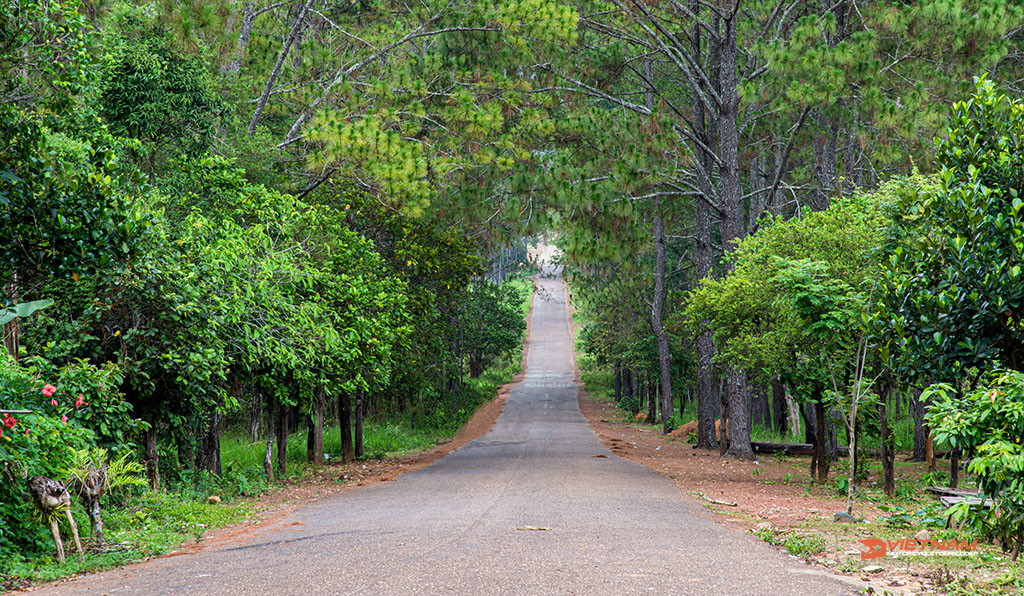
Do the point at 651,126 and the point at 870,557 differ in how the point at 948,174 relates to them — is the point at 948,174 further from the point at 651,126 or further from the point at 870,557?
the point at 651,126

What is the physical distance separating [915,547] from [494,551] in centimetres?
425

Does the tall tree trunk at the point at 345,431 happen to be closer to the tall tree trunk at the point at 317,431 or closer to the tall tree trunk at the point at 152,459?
the tall tree trunk at the point at 317,431

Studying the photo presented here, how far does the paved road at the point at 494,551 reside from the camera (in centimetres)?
652

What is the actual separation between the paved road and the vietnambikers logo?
3.09 ft

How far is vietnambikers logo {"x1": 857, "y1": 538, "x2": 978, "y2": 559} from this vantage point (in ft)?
26.3

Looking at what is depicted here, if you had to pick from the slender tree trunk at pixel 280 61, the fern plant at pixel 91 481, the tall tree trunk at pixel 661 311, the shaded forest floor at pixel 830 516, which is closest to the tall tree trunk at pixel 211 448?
the slender tree trunk at pixel 280 61

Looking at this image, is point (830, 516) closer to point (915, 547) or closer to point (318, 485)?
point (915, 547)

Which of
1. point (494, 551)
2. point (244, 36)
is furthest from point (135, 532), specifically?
point (244, 36)

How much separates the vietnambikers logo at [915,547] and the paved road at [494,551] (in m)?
0.94

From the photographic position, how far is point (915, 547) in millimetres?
8586

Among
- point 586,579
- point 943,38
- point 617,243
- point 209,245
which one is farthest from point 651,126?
point 586,579

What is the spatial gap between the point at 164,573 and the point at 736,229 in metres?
16.0

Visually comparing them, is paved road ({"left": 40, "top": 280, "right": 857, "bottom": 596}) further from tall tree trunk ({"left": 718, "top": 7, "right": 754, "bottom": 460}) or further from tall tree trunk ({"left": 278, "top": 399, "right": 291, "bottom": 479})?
tall tree trunk ({"left": 718, "top": 7, "right": 754, "bottom": 460})

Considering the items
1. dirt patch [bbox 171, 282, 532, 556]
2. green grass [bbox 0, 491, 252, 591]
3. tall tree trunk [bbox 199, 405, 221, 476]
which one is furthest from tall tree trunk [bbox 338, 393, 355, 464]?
green grass [bbox 0, 491, 252, 591]
